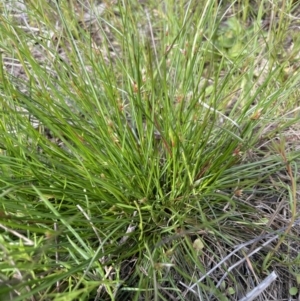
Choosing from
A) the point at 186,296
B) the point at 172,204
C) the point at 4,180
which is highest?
the point at 4,180

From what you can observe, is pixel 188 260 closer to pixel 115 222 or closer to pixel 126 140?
pixel 115 222

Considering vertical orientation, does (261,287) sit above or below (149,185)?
below

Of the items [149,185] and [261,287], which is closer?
[261,287]

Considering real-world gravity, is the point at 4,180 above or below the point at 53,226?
above

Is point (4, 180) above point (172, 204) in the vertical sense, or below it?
above

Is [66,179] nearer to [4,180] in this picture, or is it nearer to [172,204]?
[4,180]

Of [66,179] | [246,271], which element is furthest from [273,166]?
[66,179]

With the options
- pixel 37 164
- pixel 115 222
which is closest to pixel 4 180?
pixel 37 164

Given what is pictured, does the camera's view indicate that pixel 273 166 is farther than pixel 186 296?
Yes

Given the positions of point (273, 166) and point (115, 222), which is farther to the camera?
point (273, 166)
